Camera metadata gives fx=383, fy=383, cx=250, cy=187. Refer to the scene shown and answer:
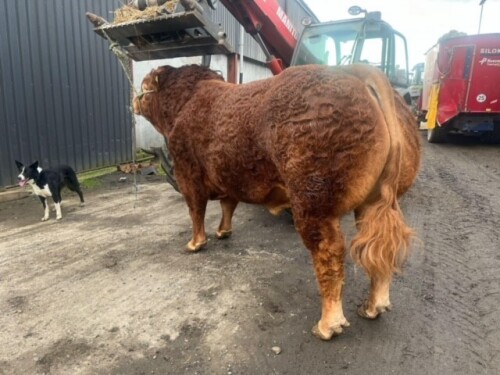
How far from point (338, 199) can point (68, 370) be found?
6.34 ft

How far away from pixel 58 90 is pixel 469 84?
9281mm

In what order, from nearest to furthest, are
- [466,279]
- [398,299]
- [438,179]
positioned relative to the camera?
[398,299]
[466,279]
[438,179]

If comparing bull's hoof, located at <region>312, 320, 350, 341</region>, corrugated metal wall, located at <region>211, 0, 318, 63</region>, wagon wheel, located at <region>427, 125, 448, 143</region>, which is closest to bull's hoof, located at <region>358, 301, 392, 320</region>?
bull's hoof, located at <region>312, 320, 350, 341</region>

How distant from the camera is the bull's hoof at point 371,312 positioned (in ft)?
8.87

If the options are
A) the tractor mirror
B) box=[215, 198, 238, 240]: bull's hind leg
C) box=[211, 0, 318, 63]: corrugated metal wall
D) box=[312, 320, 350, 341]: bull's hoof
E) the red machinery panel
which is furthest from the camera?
box=[211, 0, 318, 63]: corrugated metal wall

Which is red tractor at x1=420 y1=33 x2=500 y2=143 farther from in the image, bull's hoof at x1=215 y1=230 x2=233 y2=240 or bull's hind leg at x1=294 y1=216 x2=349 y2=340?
bull's hind leg at x1=294 y1=216 x2=349 y2=340

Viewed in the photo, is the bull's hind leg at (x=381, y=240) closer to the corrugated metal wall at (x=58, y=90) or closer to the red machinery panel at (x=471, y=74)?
the corrugated metal wall at (x=58, y=90)

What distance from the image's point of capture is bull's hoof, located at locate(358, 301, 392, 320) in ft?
8.87

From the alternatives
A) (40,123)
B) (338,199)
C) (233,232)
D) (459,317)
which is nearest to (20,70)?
(40,123)

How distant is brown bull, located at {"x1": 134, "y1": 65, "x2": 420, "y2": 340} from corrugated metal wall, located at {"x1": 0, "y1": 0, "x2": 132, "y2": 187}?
16.2 feet

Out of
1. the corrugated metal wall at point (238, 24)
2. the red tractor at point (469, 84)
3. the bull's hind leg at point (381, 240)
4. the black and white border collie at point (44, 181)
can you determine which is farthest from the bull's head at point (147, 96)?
the red tractor at point (469, 84)

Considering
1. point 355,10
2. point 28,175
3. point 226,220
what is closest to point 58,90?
point 28,175

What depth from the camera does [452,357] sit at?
2354mm

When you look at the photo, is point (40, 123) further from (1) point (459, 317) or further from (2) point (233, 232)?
(1) point (459, 317)
